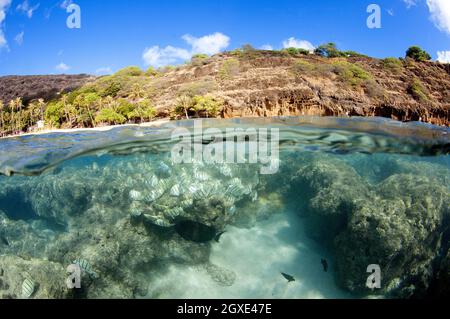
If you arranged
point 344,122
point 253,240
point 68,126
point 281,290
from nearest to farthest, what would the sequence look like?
1. point 281,290
2. point 253,240
3. point 344,122
4. point 68,126

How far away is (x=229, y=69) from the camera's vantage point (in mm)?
38000

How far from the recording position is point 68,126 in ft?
98.8

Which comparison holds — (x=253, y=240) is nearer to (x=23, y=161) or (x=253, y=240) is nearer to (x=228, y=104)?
(x=23, y=161)

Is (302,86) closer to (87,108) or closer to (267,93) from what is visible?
(267,93)

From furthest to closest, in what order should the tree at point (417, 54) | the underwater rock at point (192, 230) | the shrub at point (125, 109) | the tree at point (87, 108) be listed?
the tree at point (417, 54) → the tree at point (87, 108) → the shrub at point (125, 109) → the underwater rock at point (192, 230)

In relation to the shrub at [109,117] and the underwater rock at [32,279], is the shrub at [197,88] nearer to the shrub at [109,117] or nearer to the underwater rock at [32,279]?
the shrub at [109,117]

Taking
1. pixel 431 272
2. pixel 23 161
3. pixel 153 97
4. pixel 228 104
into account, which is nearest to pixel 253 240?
pixel 431 272

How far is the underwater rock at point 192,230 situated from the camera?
28.5 feet

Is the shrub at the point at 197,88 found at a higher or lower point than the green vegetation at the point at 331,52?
lower

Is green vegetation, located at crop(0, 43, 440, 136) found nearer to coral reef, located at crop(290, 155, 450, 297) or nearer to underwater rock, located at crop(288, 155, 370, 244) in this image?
underwater rock, located at crop(288, 155, 370, 244)

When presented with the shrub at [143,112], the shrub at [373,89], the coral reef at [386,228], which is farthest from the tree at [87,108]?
the shrub at [373,89]

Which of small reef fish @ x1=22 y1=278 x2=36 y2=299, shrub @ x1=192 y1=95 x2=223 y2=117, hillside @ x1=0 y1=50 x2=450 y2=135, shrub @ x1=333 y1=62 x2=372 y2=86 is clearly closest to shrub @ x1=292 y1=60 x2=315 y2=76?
hillside @ x1=0 y1=50 x2=450 y2=135

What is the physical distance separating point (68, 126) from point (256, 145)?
899 inches

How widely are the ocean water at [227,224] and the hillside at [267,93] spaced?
15045 mm
